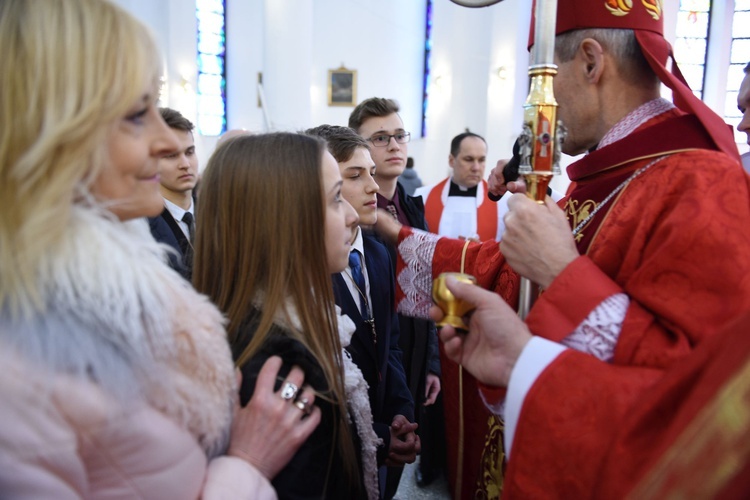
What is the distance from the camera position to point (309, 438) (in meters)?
1.38

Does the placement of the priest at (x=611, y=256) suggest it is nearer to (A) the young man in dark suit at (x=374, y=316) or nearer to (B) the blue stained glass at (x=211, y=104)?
(A) the young man in dark suit at (x=374, y=316)

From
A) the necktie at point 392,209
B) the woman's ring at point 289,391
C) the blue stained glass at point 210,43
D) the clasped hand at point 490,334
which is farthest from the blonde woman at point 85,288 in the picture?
the blue stained glass at point 210,43

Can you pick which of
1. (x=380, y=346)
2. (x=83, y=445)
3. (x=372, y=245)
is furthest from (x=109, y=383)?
(x=372, y=245)

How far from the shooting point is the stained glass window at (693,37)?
1205cm

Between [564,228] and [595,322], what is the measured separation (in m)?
0.25

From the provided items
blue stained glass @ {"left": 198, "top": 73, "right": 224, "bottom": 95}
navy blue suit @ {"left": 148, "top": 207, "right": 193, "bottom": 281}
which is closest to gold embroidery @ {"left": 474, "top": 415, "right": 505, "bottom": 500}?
navy blue suit @ {"left": 148, "top": 207, "right": 193, "bottom": 281}

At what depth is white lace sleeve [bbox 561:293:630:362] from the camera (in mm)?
1290

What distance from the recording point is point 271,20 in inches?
402

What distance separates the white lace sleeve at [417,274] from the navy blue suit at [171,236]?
3.30 feet

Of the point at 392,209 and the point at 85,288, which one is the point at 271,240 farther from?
the point at 392,209

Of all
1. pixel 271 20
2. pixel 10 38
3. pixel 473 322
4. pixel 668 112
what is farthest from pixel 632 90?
pixel 271 20

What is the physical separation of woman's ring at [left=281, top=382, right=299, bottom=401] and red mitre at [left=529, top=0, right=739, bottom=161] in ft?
4.02

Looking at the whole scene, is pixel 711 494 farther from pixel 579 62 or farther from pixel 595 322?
pixel 579 62

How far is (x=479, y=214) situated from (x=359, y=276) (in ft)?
10.2
